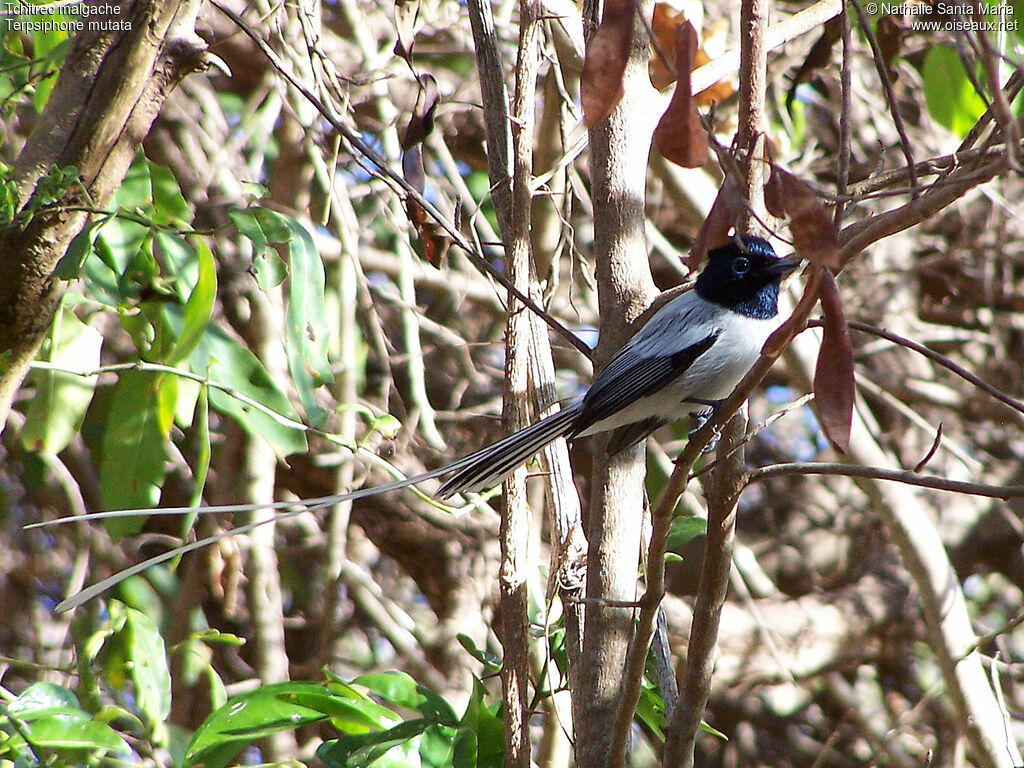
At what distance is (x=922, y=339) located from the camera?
5.07 metres

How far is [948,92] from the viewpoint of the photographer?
3.17 meters

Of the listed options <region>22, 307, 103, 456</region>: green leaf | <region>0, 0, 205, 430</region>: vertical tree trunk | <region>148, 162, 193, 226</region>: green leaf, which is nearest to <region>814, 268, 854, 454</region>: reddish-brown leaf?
<region>0, 0, 205, 430</region>: vertical tree trunk

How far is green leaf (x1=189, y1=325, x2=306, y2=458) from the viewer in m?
2.57

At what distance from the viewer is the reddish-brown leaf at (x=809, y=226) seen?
1.06 meters

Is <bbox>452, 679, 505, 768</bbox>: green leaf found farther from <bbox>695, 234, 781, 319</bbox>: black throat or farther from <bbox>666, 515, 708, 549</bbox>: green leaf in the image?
<bbox>695, 234, 781, 319</bbox>: black throat

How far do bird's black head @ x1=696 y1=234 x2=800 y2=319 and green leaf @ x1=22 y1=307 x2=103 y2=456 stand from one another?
1.57 m

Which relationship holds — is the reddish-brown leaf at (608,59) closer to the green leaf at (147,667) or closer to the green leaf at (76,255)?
the green leaf at (76,255)

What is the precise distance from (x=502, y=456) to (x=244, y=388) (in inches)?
30.6

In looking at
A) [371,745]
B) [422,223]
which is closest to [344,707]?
[371,745]

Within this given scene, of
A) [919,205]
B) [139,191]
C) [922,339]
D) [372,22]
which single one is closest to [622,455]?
[919,205]

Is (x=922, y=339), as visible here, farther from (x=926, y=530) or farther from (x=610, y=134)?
(x=610, y=134)

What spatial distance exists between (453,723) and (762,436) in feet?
10.5

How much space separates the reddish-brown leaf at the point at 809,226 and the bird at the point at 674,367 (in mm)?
1046

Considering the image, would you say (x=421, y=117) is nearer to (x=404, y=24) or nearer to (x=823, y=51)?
(x=404, y=24)
